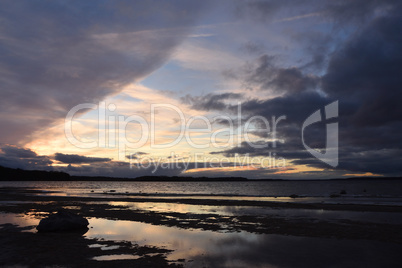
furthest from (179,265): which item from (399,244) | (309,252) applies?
(399,244)

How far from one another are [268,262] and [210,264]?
2.17 metres

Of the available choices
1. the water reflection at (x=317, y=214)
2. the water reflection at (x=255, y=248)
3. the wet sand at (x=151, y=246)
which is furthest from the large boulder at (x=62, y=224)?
the water reflection at (x=317, y=214)

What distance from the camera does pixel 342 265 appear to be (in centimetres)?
1007

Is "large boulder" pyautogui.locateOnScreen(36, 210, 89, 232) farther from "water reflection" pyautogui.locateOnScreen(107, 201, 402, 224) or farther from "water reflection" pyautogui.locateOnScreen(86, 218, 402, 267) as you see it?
"water reflection" pyautogui.locateOnScreen(107, 201, 402, 224)

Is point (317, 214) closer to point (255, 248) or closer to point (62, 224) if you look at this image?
point (255, 248)

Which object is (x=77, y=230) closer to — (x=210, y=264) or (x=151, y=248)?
(x=151, y=248)

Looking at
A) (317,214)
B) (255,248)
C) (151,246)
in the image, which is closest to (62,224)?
(151,246)

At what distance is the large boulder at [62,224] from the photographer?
16.3m

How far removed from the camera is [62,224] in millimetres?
16641

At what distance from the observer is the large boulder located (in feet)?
53.6

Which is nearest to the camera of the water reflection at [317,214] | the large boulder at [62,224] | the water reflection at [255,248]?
the water reflection at [255,248]

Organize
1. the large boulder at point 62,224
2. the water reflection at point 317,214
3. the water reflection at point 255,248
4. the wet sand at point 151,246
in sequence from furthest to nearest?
1. the water reflection at point 317,214
2. the large boulder at point 62,224
3. the wet sand at point 151,246
4. the water reflection at point 255,248

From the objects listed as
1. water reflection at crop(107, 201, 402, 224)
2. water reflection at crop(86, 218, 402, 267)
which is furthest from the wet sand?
water reflection at crop(107, 201, 402, 224)

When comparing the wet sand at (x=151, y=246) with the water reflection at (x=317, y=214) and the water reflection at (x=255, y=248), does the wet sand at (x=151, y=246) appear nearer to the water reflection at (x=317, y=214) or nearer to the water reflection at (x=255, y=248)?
the water reflection at (x=255, y=248)
